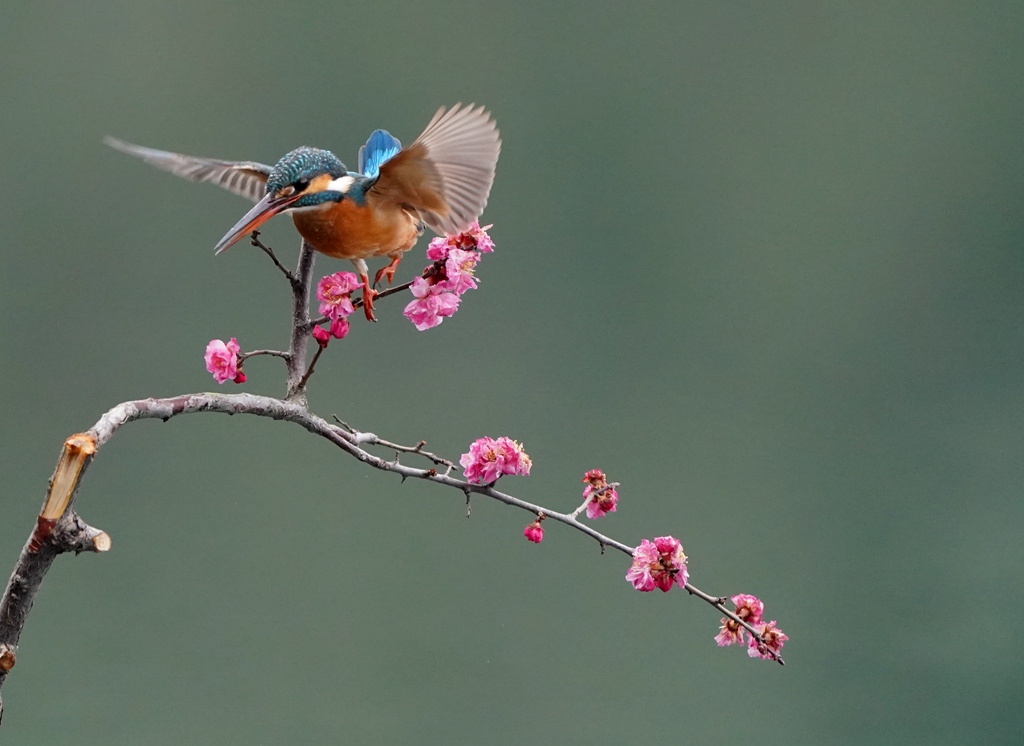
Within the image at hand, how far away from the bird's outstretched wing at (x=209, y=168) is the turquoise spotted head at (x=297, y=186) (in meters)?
0.13

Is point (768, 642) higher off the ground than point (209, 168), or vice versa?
point (209, 168)

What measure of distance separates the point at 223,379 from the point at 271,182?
0.26 meters

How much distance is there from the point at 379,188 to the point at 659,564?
1.95 ft

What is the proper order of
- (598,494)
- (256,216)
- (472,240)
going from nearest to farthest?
(256,216), (472,240), (598,494)

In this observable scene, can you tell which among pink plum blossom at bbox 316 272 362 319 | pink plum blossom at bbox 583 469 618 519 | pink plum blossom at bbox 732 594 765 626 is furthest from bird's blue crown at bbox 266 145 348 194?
pink plum blossom at bbox 732 594 765 626

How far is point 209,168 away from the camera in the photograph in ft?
4.72

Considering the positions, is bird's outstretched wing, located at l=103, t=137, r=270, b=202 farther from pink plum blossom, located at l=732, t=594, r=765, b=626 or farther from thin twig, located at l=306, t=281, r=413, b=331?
pink plum blossom, located at l=732, t=594, r=765, b=626

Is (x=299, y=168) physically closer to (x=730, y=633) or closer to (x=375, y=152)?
(x=375, y=152)

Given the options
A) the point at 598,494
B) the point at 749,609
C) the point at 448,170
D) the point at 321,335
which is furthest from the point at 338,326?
the point at 749,609

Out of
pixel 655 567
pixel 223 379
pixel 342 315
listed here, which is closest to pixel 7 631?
pixel 223 379

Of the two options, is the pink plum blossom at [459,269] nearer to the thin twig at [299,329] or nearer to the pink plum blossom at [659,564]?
the thin twig at [299,329]

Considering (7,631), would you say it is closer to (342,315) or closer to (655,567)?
(342,315)

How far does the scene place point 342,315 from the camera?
1347 mm

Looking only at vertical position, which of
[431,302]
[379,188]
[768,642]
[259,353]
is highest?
[379,188]
